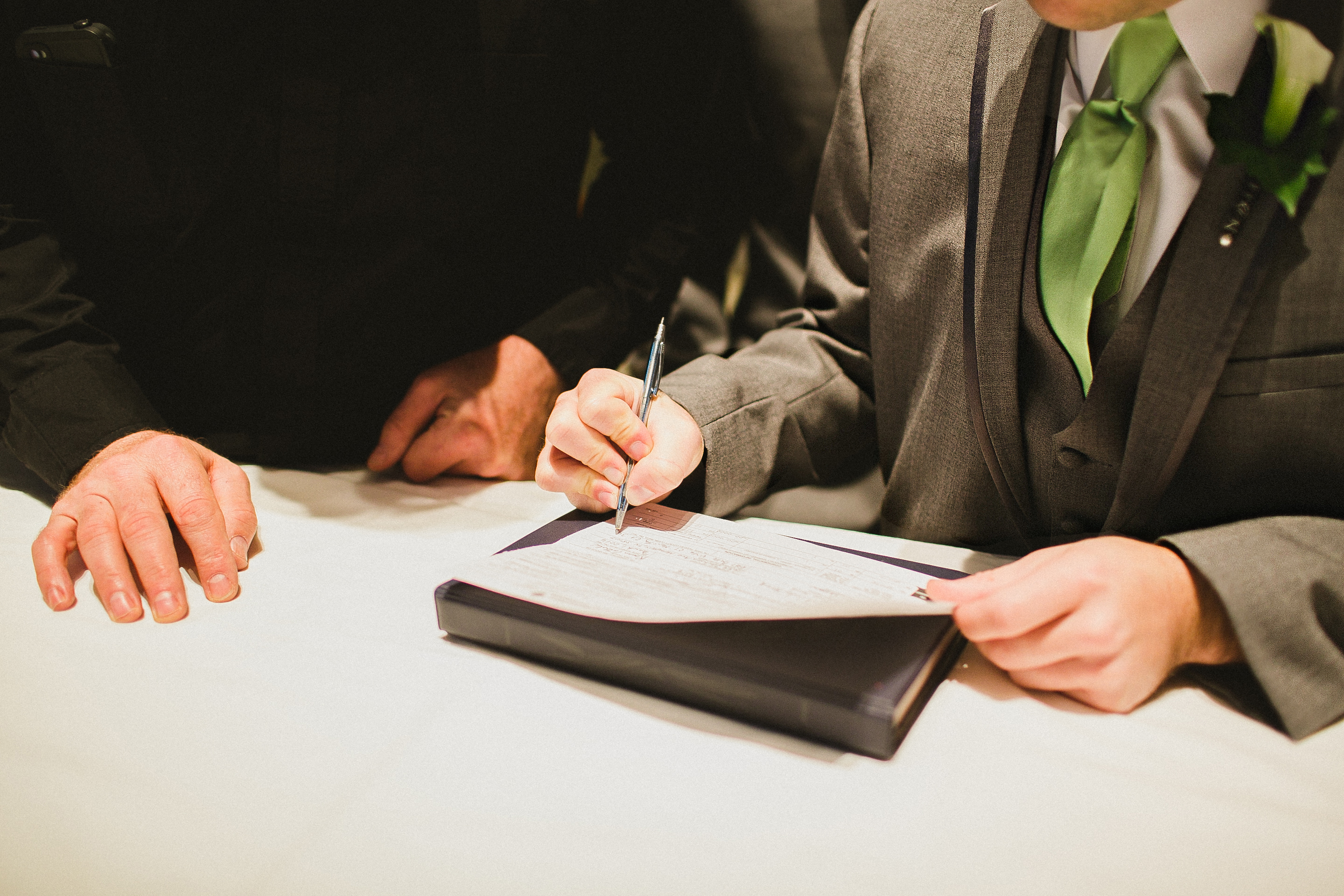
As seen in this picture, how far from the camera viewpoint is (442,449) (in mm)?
1033

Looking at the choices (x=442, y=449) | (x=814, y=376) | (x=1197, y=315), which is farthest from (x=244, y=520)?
(x=1197, y=315)

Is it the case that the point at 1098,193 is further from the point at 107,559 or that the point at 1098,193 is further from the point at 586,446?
the point at 107,559

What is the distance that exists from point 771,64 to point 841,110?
0.40 meters

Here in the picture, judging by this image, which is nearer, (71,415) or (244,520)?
(244,520)

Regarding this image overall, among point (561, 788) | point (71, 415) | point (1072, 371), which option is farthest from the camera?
point (71, 415)

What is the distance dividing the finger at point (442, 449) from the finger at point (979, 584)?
680 mm

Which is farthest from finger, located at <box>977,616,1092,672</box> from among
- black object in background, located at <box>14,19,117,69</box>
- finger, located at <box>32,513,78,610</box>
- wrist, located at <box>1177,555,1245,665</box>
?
black object in background, located at <box>14,19,117,69</box>

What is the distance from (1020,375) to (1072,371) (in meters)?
0.06

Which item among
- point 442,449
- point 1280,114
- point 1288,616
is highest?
point 1280,114

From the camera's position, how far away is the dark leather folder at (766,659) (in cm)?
49

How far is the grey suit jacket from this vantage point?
0.57 m

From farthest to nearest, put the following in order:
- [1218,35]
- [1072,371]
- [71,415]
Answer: [71,415] < [1072,371] < [1218,35]

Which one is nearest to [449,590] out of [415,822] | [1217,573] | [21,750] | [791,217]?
[415,822]

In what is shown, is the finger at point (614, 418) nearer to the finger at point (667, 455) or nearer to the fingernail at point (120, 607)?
the finger at point (667, 455)
